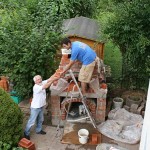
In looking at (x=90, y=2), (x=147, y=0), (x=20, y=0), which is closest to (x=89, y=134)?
(x=147, y=0)

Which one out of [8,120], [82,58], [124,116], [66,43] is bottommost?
[124,116]

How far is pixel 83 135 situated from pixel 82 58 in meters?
2.01

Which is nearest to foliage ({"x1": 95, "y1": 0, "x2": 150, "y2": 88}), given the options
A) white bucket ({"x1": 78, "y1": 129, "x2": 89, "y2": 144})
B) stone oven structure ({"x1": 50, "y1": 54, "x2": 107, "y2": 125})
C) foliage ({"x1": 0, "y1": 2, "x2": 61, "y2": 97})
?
stone oven structure ({"x1": 50, "y1": 54, "x2": 107, "y2": 125})

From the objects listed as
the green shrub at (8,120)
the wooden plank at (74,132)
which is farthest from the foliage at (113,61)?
the green shrub at (8,120)

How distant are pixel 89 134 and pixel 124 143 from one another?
37.5 inches

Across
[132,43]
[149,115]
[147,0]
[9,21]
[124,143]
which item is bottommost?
[124,143]

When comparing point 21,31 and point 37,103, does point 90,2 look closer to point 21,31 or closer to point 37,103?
point 21,31

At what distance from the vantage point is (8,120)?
6551 mm

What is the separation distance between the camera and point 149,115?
15.0ft

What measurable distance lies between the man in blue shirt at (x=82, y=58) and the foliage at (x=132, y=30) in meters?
1.49

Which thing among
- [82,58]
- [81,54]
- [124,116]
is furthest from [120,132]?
[81,54]

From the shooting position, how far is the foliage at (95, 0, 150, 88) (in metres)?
8.09

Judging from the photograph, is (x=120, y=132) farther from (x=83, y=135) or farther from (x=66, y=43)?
(x=66, y=43)

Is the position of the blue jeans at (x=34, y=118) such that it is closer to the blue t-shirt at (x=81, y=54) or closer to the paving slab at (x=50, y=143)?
the paving slab at (x=50, y=143)
